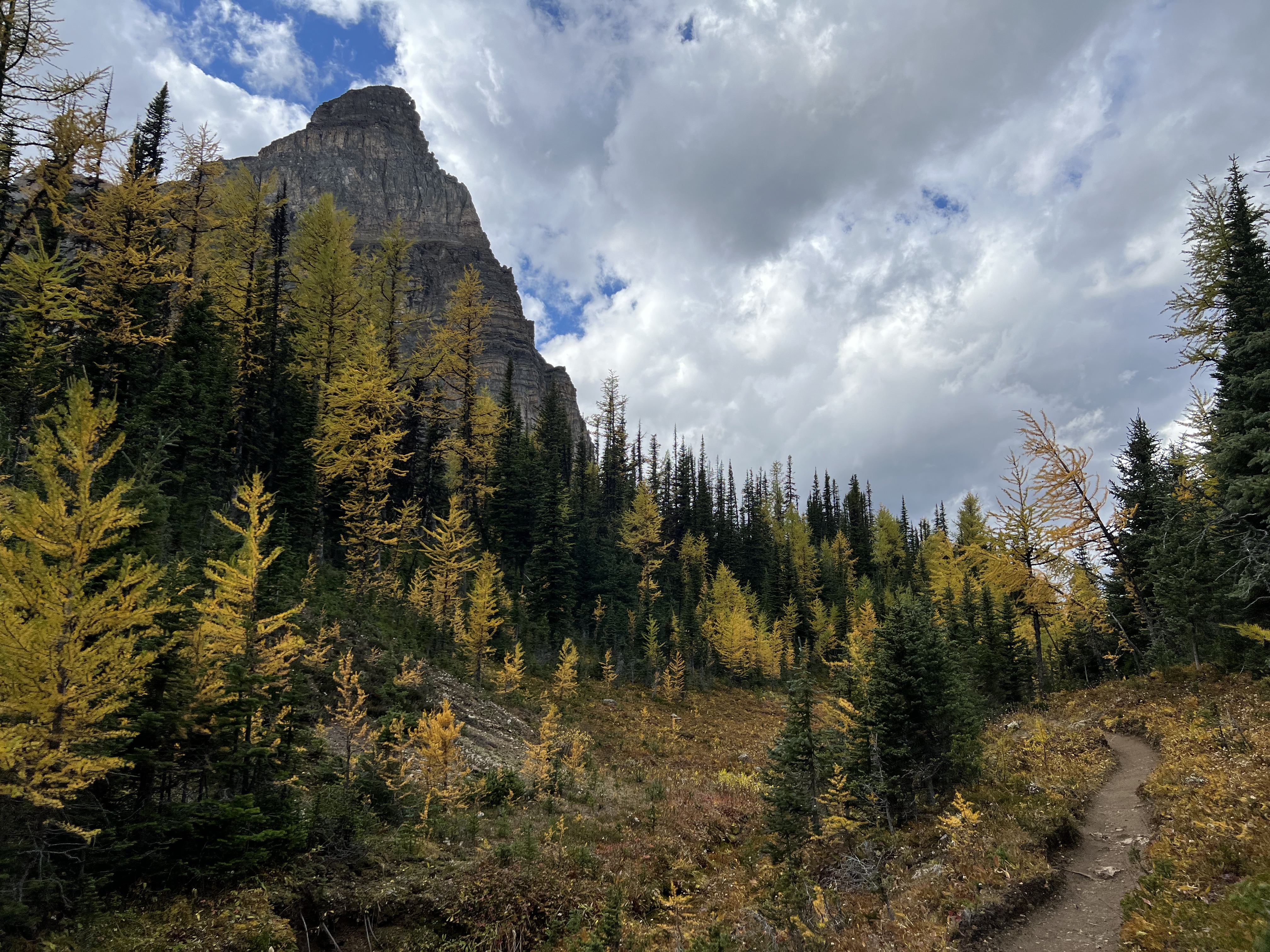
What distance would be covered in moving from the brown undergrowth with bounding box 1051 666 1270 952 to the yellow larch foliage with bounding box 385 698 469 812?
44.8 ft

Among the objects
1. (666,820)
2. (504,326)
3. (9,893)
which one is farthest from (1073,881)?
(504,326)

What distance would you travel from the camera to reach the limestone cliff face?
138 meters

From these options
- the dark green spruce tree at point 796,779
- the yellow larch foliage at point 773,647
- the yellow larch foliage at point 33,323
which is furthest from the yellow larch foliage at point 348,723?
the yellow larch foliage at point 773,647

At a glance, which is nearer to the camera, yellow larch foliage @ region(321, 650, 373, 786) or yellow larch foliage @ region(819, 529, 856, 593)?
yellow larch foliage @ region(321, 650, 373, 786)

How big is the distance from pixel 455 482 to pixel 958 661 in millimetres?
30645

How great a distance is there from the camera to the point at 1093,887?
8.95 metres

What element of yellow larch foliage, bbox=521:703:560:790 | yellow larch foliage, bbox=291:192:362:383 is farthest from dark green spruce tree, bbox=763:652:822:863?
yellow larch foliage, bbox=291:192:362:383

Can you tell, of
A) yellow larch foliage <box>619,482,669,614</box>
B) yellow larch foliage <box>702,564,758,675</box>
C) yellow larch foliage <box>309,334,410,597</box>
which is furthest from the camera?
yellow larch foliage <box>702,564,758,675</box>

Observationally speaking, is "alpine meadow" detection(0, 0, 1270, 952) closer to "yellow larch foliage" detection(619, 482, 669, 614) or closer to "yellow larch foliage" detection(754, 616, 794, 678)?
"yellow larch foliage" detection(619, 482, 669, 614)

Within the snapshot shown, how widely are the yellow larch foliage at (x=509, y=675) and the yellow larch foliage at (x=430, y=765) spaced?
28.8 ft

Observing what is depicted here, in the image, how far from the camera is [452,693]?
2372 centimetres

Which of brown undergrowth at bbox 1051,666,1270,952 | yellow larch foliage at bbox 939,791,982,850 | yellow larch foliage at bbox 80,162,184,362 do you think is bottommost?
yellow larch foliage at bbox 939,791,982,850

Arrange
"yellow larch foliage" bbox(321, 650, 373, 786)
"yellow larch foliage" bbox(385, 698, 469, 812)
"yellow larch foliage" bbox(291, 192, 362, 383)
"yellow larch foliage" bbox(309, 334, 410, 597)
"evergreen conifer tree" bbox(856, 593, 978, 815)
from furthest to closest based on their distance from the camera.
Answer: "yellow larch foliage" bbox(291, 192, 362, 383) → "yellow larch foliage" bbox(309, 334, 410, 597) → "yellow larch foliage" bbox(385, 698, 469, 812) → "yellow larch foliage" bbox(321, 650, 373, 786) → "evergreen conifer tree" bbox(856, 593, 978, 815)

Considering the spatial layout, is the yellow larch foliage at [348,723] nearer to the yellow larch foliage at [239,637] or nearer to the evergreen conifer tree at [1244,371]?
the yellow larch foliage at [239,637]
